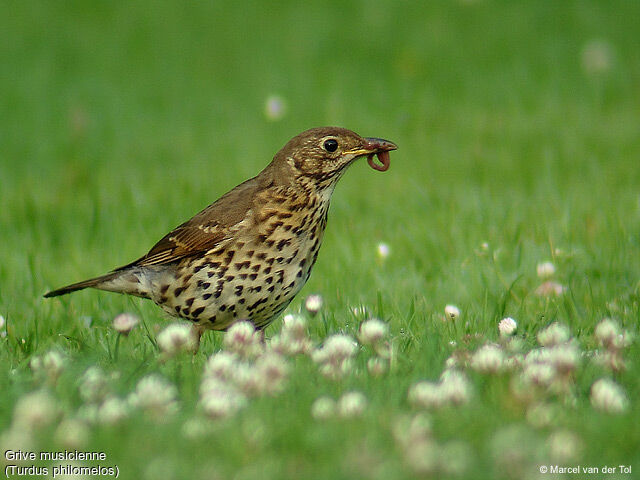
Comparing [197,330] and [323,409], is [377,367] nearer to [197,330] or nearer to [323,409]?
[323,409]

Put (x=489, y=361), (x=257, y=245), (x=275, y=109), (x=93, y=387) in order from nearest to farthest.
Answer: (x=93, y=387)
(x=489, y=361)
(x=257, y=245)
(x=275, y=109)

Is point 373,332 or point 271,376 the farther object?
point 373,332

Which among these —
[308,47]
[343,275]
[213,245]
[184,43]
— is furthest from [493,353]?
[184,43]

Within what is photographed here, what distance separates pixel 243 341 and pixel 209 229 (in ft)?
4.51

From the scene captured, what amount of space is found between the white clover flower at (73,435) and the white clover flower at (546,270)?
4172mm

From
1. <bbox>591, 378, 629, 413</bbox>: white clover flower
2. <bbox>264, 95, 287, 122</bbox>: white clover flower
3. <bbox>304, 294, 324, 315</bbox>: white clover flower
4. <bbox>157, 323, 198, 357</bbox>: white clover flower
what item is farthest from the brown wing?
<bbox>264, 95, 287, 122</bbox>: white clover flower

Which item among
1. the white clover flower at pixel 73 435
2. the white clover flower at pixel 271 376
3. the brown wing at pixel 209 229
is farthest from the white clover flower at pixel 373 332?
the white clover flower at pixel 73 435

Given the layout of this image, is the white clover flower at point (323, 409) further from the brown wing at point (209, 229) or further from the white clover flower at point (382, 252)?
the white clover flower at point (382, 252)

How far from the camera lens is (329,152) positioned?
6.56m

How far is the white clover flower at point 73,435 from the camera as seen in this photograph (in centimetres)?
406

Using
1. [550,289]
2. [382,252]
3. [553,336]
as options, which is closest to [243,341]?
[553,336]

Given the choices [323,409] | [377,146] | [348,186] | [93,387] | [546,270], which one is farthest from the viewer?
[348,186]

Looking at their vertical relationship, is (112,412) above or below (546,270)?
below

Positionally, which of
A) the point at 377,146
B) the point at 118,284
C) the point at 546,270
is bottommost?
the point at 546,270
